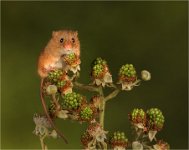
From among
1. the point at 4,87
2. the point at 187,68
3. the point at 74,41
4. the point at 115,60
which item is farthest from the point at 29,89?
the point at 74,41

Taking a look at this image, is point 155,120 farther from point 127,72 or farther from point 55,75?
point 55,75

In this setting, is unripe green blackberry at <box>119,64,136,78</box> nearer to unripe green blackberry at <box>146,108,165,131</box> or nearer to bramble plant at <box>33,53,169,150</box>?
bramble plant at <box>33,53,169,150</box>

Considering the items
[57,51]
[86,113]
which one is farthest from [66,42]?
[86,113]

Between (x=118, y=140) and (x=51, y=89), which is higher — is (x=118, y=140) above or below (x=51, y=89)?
below

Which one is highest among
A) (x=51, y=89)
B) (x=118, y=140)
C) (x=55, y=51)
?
(x=55, y=51)

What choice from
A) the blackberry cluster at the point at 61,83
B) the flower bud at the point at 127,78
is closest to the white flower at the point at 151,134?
the flower bud at the point at 127,78

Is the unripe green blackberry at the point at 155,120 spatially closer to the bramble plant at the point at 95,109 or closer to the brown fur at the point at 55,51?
the bramble plant at the point at 95,109

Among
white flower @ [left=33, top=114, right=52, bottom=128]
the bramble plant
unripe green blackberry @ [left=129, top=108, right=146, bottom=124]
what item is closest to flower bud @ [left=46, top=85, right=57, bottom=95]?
the bramble plant
